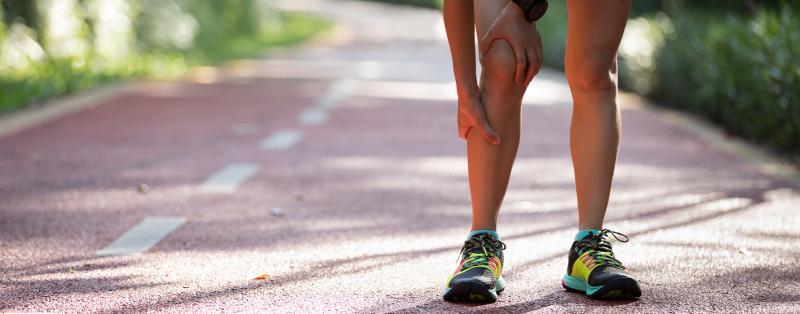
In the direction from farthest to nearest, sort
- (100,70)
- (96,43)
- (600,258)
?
(96,43)
(100,70)
(600,258)

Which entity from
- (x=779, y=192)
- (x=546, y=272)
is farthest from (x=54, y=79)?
(x=546, y=272)

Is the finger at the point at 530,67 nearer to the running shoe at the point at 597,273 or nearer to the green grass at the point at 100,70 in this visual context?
the running shoe at the point at 597,273

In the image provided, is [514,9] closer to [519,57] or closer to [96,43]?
[519,57]

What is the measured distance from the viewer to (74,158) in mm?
7867

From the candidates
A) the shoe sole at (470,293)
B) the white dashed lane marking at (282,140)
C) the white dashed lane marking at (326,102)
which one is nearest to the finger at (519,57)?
the shoe sole at (470,293)

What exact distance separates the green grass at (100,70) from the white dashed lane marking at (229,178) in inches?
158

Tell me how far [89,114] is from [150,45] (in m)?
8.47

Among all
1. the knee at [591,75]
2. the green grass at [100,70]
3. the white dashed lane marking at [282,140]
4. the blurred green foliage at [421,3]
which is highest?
the knee at [591,75]

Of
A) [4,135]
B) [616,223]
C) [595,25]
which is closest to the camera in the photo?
[595,25]

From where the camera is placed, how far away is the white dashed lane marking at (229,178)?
21.4ft

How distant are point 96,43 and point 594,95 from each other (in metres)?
14.0

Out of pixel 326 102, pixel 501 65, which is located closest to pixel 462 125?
pixel 501 65

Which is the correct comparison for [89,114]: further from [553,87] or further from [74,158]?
[553,87]

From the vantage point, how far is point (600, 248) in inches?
146
